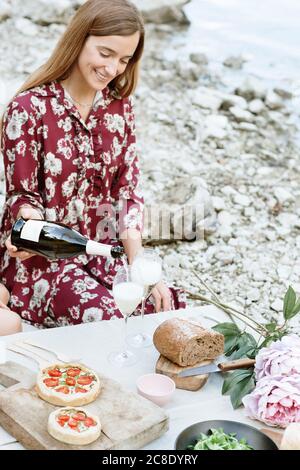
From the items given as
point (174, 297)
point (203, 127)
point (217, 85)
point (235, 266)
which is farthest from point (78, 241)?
point (217, 85)

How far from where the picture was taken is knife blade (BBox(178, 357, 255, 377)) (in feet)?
6.57

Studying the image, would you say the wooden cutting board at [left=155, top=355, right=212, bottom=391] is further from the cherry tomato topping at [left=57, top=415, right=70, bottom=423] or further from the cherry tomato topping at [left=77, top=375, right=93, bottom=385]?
the cherry tomato topping at [left=57, top=415, right=70, bottom=423]

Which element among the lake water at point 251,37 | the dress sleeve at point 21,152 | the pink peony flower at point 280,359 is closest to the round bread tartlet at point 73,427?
the pink peony flower at point 280,359

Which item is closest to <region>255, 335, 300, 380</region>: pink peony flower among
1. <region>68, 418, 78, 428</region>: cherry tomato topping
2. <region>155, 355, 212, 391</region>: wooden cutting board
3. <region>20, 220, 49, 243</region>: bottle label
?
<region>155, 355, 212, 391</region>: wooden cutting board

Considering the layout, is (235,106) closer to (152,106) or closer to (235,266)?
(152,106)

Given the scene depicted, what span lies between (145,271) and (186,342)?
0.90 feet

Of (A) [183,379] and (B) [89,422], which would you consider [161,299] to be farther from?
(B) [89,422]

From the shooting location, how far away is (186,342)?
1987 mm

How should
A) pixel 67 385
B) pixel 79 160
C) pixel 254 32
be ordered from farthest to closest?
pixel 254 32 → pixel 79 160 → pixel 67 385

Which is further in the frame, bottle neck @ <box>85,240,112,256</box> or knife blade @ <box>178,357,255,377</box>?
bottle neck @ <box>85,240,112,256</box>

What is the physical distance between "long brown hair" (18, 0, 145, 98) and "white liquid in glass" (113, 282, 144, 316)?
1.08 metres

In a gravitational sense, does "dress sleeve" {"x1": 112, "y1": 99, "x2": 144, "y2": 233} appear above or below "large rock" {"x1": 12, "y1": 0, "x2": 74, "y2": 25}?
below

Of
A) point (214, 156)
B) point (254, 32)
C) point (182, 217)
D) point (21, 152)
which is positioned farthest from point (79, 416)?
point (254, 32)

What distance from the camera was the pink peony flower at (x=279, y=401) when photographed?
1.77 m
